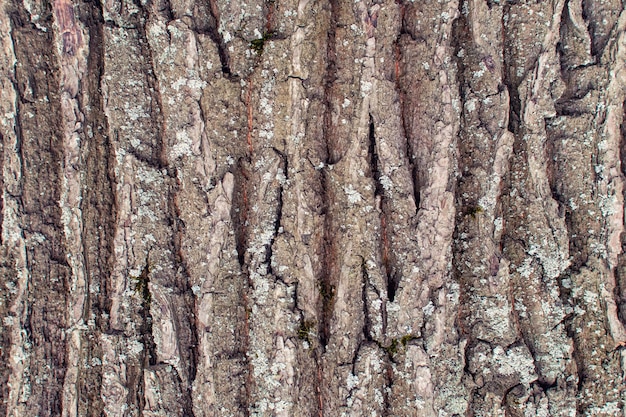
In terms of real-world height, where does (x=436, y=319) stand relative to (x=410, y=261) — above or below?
below

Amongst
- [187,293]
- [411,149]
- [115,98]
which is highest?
[115,98]

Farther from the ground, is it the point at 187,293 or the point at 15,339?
the point at 187,293

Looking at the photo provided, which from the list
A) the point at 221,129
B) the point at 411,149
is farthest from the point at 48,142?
the point at 411,149

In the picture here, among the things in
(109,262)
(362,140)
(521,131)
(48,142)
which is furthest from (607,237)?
(48,142)

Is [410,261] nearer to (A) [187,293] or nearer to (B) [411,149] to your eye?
(B) [411,149]

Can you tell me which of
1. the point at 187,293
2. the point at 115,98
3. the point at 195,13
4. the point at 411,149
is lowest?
the point at 187,293

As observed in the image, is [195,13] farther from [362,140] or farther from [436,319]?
[436,319]
